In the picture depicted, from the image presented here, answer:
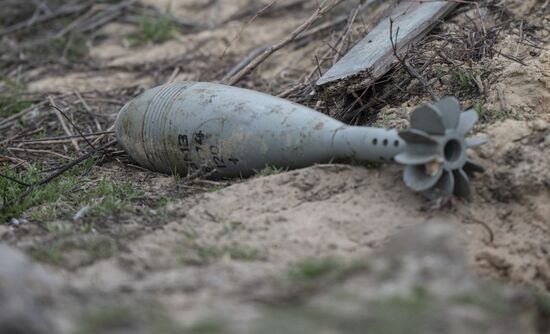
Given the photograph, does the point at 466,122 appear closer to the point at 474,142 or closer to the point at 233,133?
the point at 474,142

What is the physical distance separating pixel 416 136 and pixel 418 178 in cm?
17

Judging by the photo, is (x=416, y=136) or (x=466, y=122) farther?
(x=466, y=122)

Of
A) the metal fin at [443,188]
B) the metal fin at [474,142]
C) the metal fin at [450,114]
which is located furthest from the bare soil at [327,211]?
the metal fin at [450,114]

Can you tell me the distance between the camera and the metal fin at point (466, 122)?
3.25 m

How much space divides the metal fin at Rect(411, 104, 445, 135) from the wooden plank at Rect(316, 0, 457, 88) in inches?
36.5

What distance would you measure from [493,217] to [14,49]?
4426 millimetres

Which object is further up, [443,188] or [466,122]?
[466,122]

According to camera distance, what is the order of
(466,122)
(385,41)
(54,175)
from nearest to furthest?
1. (466,122)
2. (54,175)
3. (385,41)

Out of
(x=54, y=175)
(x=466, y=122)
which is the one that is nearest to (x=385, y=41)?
(x=466, y=122)

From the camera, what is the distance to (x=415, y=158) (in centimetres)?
319

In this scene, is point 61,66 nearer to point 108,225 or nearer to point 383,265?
point 108,225

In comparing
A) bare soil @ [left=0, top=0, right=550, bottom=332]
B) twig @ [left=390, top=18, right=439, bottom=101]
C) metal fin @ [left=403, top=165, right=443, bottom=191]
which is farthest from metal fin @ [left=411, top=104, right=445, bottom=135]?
twig @ [left=390, top=18, right=439, bottom=101]

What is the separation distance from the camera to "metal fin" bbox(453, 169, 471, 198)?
327cm

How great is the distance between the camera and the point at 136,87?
230 inches
